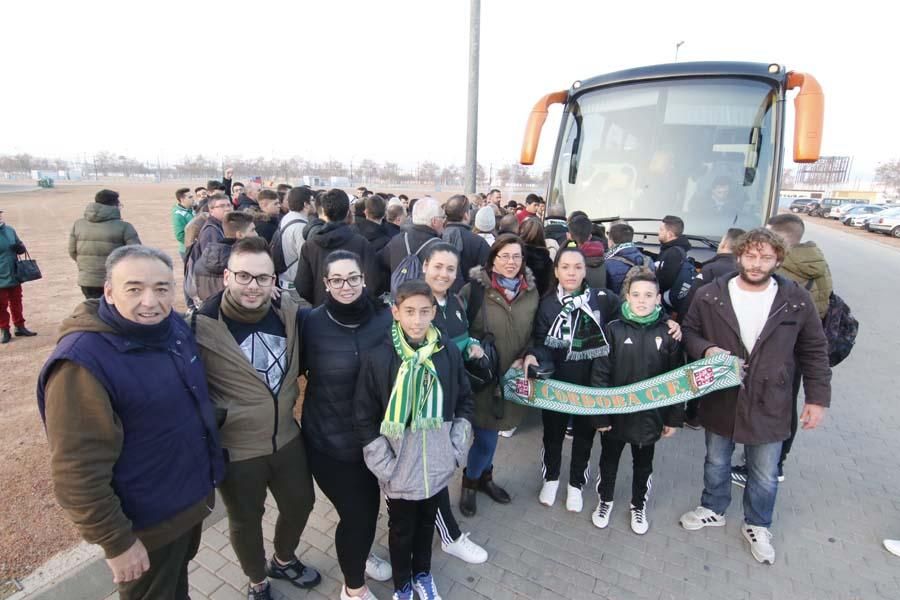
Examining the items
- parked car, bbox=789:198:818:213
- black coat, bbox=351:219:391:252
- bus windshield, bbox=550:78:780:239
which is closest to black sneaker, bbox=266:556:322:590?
black coat, bbox=351:219:391:252

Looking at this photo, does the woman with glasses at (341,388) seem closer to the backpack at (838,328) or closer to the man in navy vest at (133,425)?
the man in navy vest at (133,425)

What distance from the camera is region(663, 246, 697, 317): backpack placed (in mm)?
4117

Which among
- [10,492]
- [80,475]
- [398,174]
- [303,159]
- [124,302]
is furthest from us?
[303,159]

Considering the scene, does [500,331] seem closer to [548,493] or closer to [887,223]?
[548,493]

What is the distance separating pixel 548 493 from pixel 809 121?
4.07m

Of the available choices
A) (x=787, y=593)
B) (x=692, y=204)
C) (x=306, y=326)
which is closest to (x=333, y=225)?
(x=306, y=326)

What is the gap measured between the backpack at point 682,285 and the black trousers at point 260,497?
11.1 ft

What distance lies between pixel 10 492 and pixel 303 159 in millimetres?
99852

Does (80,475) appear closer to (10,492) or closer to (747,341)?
(10,492)

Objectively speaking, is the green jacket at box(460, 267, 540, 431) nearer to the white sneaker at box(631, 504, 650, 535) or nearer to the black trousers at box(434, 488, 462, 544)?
the black trousers at box(434, 488, 462, 544)

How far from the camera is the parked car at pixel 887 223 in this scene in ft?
87.5

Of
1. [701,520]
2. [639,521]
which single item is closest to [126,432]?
[639,521]

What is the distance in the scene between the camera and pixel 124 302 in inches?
68.4

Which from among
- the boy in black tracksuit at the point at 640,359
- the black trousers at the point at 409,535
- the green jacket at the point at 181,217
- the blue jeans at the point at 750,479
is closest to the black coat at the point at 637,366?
the boy in black tracksuit at the point at 640,359
